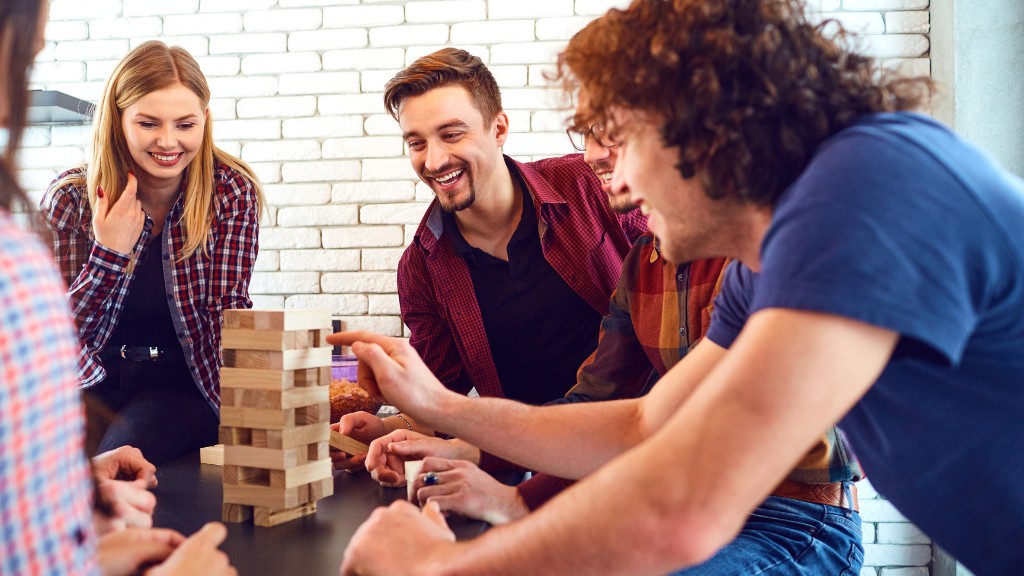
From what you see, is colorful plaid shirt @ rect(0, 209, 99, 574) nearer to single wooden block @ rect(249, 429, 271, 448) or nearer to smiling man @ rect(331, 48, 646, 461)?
single wooden block @ rect(249, 429, 271, 448)

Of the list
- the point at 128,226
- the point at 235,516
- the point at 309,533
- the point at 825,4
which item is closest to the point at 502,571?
the point at 309,533

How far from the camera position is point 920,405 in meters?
0.91

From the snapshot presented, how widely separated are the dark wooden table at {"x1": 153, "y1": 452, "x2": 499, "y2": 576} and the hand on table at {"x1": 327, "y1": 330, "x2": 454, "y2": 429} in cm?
18

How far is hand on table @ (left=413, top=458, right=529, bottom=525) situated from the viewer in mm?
1347

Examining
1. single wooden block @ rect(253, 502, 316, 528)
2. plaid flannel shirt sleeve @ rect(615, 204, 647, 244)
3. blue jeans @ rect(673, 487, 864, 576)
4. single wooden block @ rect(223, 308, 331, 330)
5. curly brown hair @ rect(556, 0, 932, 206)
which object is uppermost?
curly brown hair @ rect(556, 0, 932, 206)

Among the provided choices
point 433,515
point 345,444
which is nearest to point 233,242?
point 345,444

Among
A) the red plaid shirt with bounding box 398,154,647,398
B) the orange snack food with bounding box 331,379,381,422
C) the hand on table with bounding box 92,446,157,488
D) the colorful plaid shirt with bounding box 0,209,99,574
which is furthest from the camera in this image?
the red plaid shirt with bounding box 398,154,647,398

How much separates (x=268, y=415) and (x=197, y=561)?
37 cm

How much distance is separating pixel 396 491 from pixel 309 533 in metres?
0.31

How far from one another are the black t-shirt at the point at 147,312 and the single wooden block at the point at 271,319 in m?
1.38

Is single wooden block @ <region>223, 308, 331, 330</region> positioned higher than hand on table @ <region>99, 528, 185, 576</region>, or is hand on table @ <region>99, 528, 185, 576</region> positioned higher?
single wooden block @ <region>223, 308, 331, 330</region>

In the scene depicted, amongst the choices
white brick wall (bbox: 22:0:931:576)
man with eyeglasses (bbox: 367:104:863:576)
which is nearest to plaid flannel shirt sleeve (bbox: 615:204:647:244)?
man with eyeglasses (bbox: 367:104:863:576)

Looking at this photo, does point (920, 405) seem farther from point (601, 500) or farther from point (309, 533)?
point (309, 533)

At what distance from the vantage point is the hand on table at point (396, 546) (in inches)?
37.5
